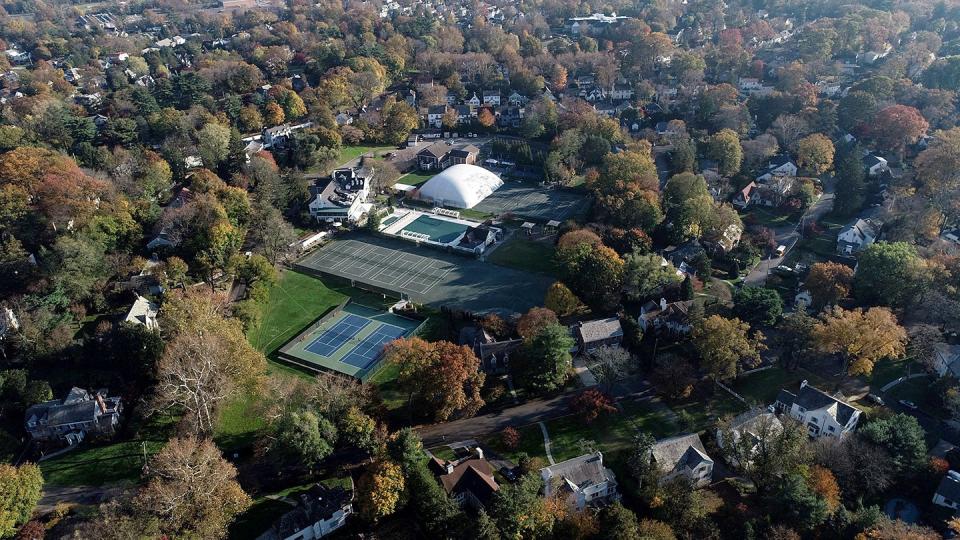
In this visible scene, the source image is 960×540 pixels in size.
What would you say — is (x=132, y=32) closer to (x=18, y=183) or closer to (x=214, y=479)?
(x=18, y=183)

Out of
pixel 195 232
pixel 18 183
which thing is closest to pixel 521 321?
pixel 195 232

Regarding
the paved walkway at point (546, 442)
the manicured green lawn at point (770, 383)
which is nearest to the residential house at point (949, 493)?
the manicured green lawn at point (770, 383)

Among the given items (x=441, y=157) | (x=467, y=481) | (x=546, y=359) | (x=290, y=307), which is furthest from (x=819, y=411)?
(x=441, y=157)

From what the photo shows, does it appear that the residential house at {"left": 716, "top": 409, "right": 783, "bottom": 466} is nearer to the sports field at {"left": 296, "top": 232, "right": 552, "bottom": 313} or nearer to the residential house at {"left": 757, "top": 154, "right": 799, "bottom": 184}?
the sports field at {"left": 296, "top": 232, "right": 552, "bottom": 313}

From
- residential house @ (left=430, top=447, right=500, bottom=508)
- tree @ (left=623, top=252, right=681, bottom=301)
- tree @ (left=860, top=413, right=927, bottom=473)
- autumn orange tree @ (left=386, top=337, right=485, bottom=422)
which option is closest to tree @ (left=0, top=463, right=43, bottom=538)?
autumn orange tree @ (left=386, top=337, right=485, bottom=422)

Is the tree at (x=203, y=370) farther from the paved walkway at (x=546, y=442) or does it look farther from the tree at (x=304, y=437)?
the paved walkway at (x=546, y=442)

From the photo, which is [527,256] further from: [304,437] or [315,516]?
[315,516]
